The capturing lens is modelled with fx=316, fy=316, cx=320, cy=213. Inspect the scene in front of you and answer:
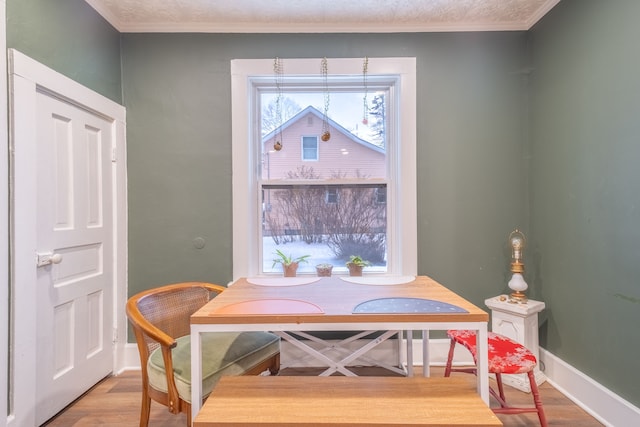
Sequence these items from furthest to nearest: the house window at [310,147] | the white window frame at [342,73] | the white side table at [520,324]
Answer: the house window at [310,147] → the white window frame at [342,73] → the white side table at [520,324]

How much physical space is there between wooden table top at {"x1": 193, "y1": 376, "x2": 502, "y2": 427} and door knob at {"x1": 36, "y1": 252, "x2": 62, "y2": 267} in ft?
4.06

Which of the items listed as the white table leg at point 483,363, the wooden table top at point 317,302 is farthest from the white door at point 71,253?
the white table leg at point 483,363

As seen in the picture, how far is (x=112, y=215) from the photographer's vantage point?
7.62 feet

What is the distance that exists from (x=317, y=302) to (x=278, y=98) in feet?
5.83

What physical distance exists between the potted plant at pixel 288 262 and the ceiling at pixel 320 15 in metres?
1.74

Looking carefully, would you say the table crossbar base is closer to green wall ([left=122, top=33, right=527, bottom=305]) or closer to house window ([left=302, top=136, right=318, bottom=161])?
green wall ([left=122, top=33, right=527, bottom=305])

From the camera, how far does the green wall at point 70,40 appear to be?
5.45ft

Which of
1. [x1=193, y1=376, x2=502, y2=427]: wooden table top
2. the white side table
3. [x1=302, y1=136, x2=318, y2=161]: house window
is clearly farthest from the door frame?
the white side table

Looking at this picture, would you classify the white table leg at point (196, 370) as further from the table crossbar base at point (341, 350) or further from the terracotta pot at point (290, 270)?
the terracotta pot at point (290, 270)

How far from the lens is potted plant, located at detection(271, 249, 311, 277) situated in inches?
96.5

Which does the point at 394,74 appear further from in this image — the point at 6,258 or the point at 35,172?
the point at 6,258

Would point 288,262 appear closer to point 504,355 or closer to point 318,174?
point 318,174

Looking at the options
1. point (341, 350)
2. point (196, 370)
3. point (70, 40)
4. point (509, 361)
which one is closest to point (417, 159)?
point (509, 361)

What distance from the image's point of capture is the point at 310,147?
256 centimetres
